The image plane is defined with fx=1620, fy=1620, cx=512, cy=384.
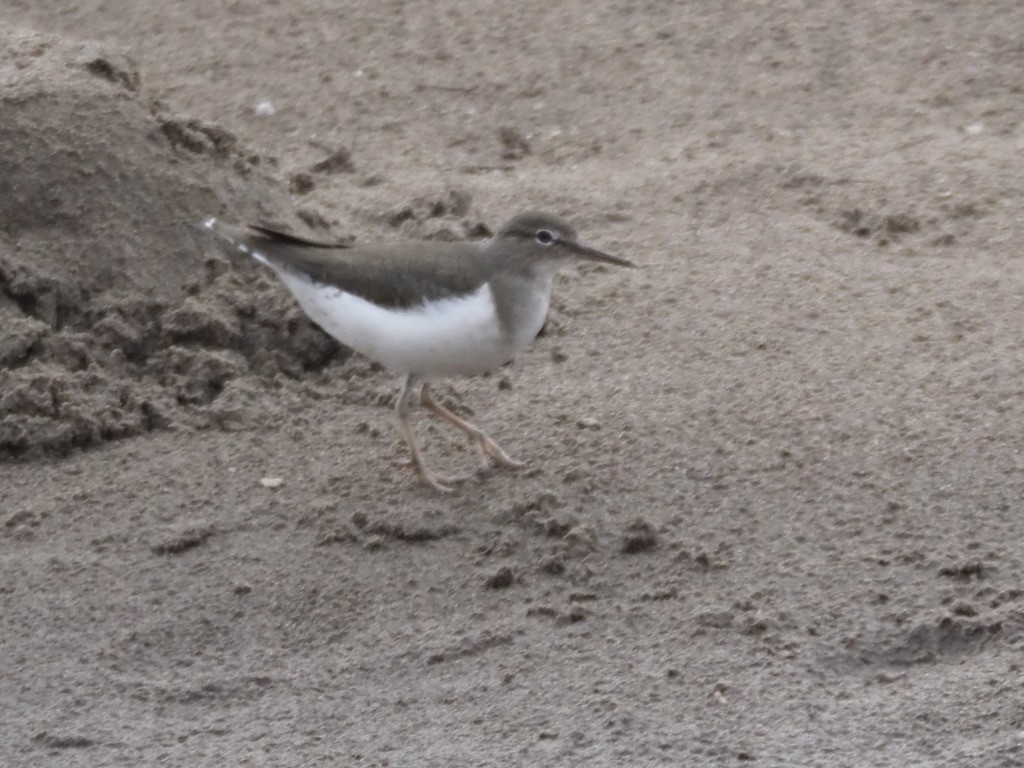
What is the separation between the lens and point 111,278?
6.77 m

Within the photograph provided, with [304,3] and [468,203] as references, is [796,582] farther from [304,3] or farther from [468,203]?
[304,3]

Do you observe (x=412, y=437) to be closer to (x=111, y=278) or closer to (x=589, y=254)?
(x=589, y=254)

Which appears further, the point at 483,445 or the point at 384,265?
the point at 483,445

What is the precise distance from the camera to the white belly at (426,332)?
5773mm

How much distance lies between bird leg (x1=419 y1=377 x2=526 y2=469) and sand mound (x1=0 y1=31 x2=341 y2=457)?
84 centimetres

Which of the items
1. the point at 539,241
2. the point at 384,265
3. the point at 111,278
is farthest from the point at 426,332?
the point at 111,278

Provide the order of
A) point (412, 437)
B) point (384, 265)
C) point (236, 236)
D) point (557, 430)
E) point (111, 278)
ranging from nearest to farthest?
point (384, 265), point (412, 437), point (236, 236), point (557, 430), point (111, 278)

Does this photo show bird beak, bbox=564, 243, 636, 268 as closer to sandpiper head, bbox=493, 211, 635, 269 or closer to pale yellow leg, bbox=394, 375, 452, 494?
sandpiper head, bbox=493, 211, 635, 269

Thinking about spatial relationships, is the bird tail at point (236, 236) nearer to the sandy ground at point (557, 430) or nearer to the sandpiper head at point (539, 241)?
the sandy ground at point (557, 430)

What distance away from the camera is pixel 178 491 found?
608 centimetres

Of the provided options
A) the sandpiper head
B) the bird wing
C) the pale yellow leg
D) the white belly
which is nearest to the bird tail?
the bird wing

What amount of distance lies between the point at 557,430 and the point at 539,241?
0.76 m

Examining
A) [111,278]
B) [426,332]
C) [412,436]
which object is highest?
[426,332]

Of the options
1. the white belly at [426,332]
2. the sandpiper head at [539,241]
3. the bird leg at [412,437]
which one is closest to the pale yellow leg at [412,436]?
the bird leg at [412,437]
